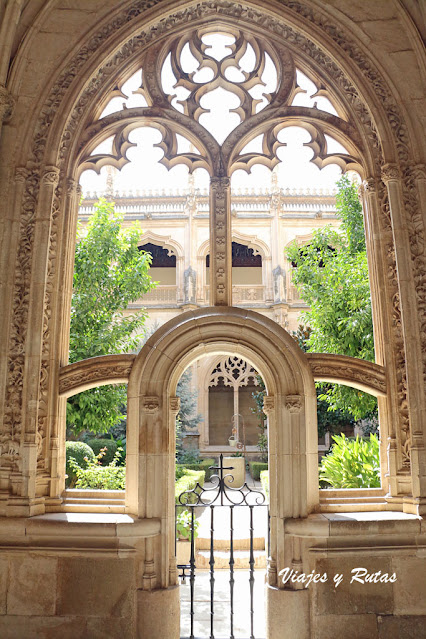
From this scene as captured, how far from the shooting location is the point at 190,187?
55.9 feet

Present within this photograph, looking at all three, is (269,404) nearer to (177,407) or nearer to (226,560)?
(177,407)

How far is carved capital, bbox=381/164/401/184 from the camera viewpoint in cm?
479

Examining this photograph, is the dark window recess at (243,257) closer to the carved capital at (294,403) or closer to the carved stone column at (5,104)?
the carved stone column at (5,104)

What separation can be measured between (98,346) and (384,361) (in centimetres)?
481

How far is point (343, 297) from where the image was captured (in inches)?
306

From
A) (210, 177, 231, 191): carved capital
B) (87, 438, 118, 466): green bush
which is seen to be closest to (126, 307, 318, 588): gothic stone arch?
(210, 177, 231, 191): carved capital

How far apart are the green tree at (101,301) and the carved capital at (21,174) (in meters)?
3.54

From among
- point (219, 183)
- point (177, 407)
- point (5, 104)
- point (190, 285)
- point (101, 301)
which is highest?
point (190, 285)

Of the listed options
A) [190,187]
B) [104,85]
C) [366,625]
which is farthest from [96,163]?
[190,187]

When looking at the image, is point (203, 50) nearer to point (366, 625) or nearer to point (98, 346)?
point (98, 346)

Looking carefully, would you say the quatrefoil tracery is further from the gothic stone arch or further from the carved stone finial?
the gothic stone arch

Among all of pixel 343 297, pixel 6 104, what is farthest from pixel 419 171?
pixel 6 104

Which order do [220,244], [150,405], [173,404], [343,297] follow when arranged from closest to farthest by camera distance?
[150,405] → [173,404] → [220,244] → [343,297]

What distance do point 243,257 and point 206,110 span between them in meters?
13.3
